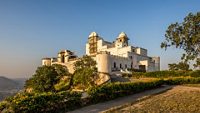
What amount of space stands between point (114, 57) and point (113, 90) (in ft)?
149

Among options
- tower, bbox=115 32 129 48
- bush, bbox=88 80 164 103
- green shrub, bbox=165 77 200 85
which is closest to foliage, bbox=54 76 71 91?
green shrub, bbox=165 77 200 85

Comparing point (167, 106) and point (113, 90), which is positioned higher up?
point (113, 90)

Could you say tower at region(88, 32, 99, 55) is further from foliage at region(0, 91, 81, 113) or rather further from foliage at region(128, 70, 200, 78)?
foliage at region(0, 91, 81, 113)

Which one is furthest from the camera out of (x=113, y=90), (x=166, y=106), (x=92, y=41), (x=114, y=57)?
(x=92, y=41)

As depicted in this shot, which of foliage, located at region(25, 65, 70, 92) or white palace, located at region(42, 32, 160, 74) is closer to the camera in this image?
foliage, located at region(25, 65, 70, 92)

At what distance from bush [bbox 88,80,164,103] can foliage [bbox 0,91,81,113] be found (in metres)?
2.31

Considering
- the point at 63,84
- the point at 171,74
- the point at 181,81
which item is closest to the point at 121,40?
the point at 63,84

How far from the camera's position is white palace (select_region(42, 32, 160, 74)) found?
65944 mm

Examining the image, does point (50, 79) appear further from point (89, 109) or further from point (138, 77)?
point (89, 109)

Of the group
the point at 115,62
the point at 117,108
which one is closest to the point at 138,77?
the point at 115,62

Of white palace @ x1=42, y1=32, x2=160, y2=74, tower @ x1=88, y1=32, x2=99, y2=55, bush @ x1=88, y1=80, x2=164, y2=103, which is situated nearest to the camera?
bush @ x1=88, y1=80, x2=164, y2=103

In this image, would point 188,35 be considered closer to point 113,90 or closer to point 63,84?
point 113,90

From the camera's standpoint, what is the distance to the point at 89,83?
156 feet

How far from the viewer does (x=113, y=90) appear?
26.6m
